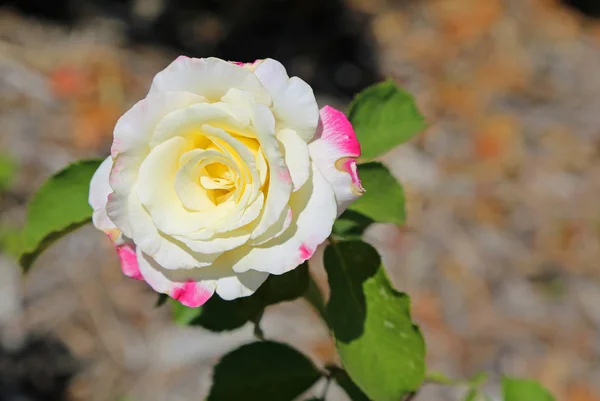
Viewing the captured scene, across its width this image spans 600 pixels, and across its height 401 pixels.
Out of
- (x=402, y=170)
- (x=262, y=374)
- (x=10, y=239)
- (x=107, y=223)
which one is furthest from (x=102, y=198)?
(x=402, y=170)

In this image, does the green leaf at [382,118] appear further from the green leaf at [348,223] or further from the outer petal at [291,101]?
the outer petal at [291,101]

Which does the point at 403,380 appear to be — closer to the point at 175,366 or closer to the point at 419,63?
the point at 175,366

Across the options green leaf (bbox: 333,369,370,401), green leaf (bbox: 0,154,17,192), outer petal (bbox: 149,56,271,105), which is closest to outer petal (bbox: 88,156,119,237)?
outer petal (bbox: 149,56,271,105)

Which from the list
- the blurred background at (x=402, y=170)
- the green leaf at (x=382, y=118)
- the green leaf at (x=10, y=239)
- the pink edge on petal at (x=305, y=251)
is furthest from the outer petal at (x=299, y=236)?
the green leaf at (x=10, y=239)

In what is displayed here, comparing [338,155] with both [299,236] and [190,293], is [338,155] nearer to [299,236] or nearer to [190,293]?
[299,236]

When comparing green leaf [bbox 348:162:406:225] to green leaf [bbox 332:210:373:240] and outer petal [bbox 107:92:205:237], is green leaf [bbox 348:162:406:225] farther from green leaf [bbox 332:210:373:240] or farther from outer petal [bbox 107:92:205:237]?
outer petal [bbox 107:92:205:237]
